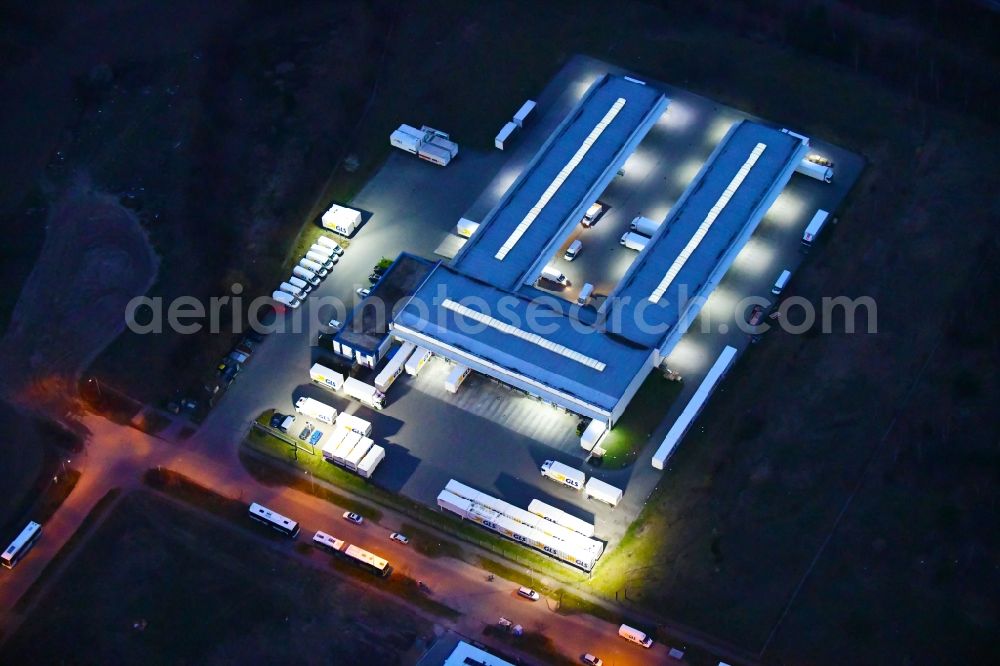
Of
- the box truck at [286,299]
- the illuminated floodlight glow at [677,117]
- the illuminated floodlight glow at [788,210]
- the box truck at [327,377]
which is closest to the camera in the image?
the box truck at [327,377]

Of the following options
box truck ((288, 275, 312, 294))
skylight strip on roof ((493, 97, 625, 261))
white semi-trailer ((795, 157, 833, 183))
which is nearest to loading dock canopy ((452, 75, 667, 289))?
skylight strip on roof ((493, 97, 625, 261))

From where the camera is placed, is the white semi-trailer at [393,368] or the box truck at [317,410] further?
the white semi-trailer at [393,368]

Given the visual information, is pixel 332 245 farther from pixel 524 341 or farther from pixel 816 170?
pixel 816 170

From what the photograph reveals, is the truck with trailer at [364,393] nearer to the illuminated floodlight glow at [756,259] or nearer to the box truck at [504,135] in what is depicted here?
the box truck at [504,135]

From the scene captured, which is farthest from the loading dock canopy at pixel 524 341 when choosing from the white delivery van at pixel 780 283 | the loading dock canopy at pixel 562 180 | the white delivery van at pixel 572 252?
the white delivery van at pixel 780 283

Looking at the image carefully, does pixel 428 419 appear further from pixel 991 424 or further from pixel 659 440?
pixel 991 424
